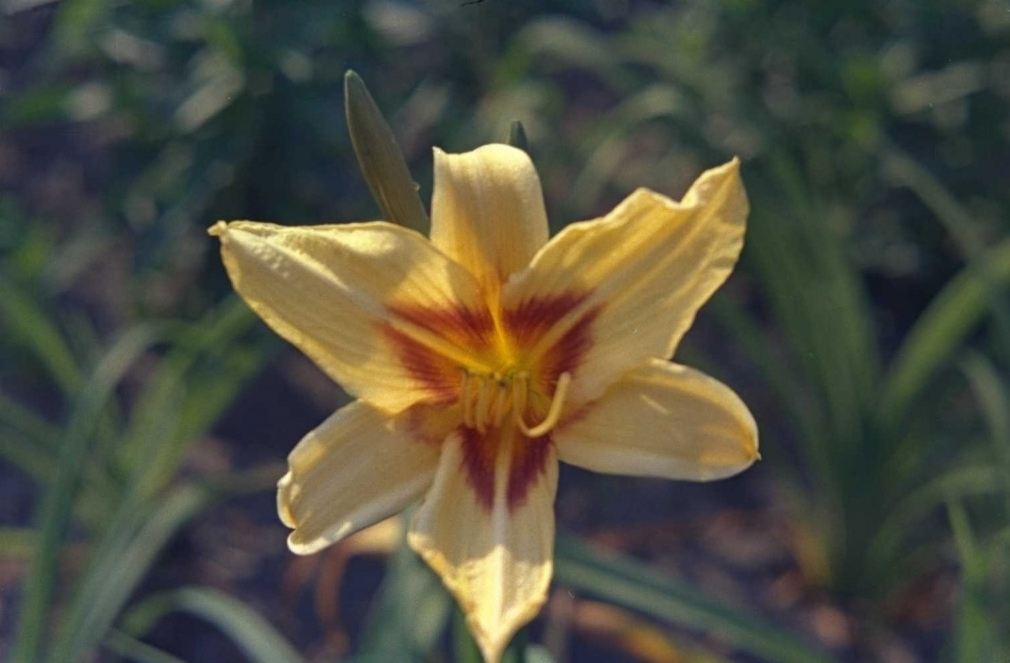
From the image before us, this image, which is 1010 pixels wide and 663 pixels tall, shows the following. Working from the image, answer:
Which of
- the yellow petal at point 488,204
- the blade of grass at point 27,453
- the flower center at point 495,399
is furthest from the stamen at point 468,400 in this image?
the blade of grass at point 27,453

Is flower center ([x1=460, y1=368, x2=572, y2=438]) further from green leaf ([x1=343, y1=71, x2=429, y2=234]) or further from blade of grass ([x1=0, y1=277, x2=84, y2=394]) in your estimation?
blade of grass ([x1=0, y1=277, x2=84, y2=394])

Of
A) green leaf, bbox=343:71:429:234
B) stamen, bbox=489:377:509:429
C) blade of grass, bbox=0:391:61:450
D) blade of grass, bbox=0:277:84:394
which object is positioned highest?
green leaf, bbox=343:71:429:234

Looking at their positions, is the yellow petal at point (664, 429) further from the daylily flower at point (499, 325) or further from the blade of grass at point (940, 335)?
the blade of grass at point (940, 335)

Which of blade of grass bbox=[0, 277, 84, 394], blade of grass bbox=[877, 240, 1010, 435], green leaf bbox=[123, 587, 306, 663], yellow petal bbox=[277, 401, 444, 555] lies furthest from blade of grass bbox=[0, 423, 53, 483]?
blade of grass bbox=[877, 240, 1010, 435]

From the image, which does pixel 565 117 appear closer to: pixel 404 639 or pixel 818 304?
pixel 818 304

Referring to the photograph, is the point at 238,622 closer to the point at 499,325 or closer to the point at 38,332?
the point at 499,325

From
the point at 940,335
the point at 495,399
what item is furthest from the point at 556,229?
the point at 495,399
